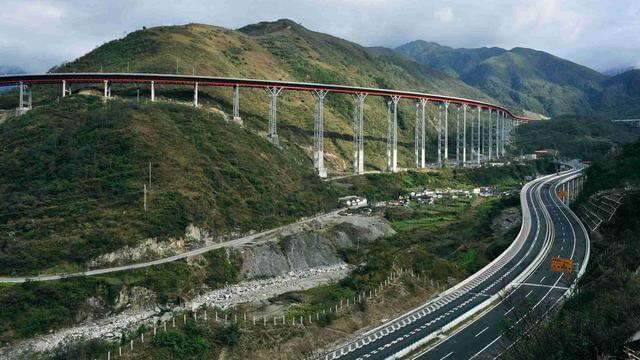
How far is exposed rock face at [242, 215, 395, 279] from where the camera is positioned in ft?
180

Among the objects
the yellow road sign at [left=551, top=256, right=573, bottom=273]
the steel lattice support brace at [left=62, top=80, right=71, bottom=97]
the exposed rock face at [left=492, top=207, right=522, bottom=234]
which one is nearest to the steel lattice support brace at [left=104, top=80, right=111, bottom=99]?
the steel lattice support brace at [left=62, top=80, right=71, bottom=97]

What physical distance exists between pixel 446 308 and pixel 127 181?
36927mm

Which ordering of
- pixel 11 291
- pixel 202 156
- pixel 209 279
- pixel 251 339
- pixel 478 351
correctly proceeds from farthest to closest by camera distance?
1. pixel 202 156
2. pixel 209 279
3. pixel 11 291
4. pixel 251 339
5. pixel 478 351

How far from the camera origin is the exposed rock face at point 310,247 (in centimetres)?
5475

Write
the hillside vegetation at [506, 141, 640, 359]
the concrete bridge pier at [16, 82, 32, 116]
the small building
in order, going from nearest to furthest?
the hillside vegetation at [506, 141, 640, 359] < the concrete bridge pier at [16, 82, 32, 116] < the small building

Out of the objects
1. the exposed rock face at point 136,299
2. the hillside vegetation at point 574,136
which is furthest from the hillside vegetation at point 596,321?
the hillside vegetation at point 574,136

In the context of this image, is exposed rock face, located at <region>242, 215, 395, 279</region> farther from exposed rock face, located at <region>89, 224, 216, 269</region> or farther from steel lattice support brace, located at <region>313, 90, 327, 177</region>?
steel lattice support brace, located at <region>313, 90, 327, 177</region>

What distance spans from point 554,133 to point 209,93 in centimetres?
12739

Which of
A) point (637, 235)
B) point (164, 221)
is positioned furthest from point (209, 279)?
point (637, 235)

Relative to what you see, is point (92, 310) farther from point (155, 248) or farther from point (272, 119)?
point (272, 119)

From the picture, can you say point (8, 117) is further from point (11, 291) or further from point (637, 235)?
point (637, 235)

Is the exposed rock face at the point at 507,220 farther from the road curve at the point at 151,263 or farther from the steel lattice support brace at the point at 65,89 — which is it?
the steel lattice support brace at the point at 65,89

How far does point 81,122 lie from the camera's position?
2665 inches

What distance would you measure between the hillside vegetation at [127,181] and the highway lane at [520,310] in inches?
1224
